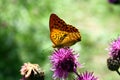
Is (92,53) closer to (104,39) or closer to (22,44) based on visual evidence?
(104,39)

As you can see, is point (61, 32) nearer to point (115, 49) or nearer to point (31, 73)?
point (31, 73)

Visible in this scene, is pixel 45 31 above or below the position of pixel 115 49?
above

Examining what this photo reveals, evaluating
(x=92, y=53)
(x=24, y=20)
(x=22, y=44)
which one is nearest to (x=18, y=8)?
(x=24, y=20)

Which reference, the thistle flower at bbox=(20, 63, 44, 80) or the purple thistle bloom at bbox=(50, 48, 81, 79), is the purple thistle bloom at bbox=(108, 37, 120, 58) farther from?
the thistle flower at bbox=(20, 63, 44, 80)

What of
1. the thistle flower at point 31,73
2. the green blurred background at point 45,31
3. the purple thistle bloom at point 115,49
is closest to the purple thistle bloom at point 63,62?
the thistle flower at point 31,73

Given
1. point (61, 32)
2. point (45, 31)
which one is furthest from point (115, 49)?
point (45, 31)
